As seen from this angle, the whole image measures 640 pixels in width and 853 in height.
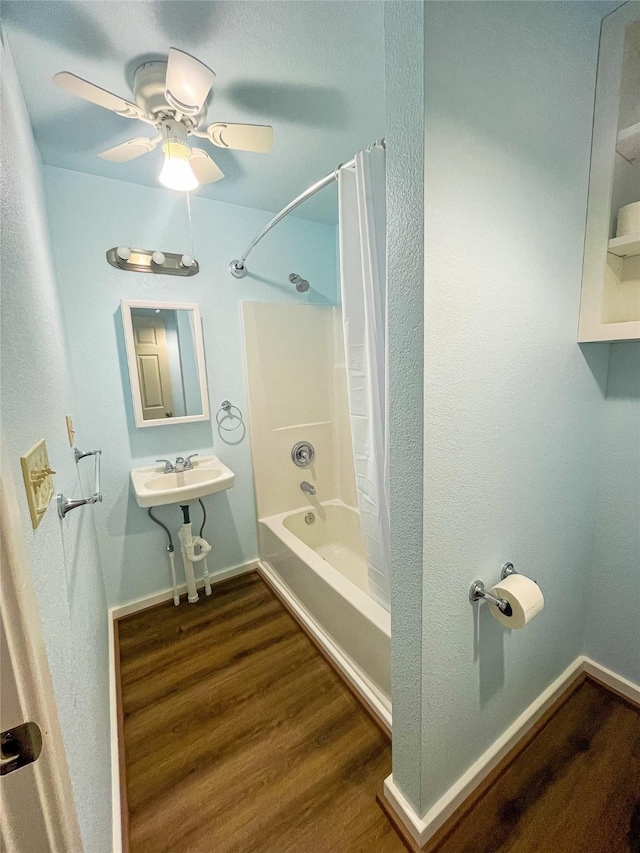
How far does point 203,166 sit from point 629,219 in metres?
1.58

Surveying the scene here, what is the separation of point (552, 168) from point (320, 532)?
7.46 feet

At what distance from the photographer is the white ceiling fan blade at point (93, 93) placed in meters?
0.92

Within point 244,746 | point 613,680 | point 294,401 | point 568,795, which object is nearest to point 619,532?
point 613,680

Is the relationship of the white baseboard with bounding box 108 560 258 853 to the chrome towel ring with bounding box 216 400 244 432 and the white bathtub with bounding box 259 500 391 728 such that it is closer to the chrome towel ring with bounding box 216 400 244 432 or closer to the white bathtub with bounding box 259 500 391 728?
the white bathtub with bounding box 259 500 391 728

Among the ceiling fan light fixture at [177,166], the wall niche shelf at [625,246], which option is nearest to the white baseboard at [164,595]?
the ceiling fan light fixture at [177,166]

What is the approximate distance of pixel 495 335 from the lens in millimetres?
851

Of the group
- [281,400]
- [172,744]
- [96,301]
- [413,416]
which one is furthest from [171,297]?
[172,744]

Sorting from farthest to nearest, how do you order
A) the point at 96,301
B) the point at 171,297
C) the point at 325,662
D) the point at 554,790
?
the point at 171,297 → the point at 96,301 → the point at 325,662 → the point at 554,790

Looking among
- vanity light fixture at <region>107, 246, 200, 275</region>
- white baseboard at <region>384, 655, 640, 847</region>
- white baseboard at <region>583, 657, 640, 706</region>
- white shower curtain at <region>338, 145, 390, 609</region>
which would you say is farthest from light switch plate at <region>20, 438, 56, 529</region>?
white baseboard at <region>583, 657, 640, 706</region>

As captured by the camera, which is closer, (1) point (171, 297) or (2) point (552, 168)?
(2) point (552, 168)

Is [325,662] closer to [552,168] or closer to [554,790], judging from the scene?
[554,790]

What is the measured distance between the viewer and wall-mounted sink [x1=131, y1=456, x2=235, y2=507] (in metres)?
1.69

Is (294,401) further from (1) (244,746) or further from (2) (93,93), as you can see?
(1) (244,746)

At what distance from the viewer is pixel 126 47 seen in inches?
40.1
